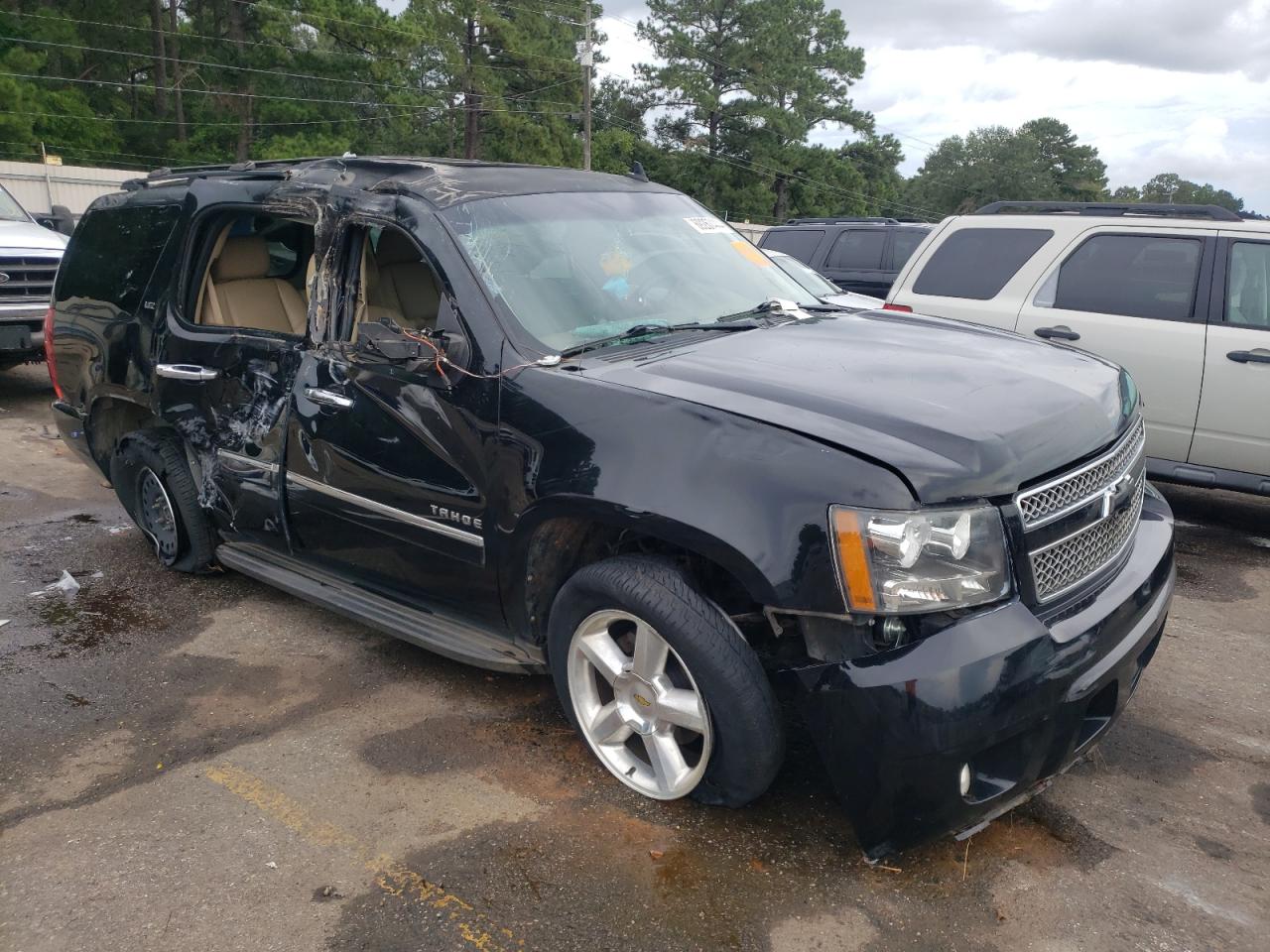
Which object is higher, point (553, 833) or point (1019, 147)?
point (1019, 147)

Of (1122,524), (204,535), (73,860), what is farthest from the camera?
(204,535)

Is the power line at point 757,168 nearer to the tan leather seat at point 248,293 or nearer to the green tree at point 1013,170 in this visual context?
the green tree at point 1013,170

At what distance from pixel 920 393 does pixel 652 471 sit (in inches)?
32.1

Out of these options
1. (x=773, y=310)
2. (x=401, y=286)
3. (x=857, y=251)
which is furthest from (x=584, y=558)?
(x=857, y=251)

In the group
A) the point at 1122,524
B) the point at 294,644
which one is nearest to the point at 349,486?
the point at 294,644

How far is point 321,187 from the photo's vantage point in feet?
13.0

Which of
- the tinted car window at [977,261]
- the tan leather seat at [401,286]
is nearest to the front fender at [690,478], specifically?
the tan leather seat at [401,286]

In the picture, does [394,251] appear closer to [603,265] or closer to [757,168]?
[603,265]

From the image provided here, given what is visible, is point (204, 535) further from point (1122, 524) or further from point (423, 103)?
point (423, 103)

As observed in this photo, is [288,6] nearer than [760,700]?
No

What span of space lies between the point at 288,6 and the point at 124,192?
132ft

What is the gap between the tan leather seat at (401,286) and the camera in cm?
404

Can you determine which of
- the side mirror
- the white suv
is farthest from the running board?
the side mirror

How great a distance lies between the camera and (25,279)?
30.7 feet
